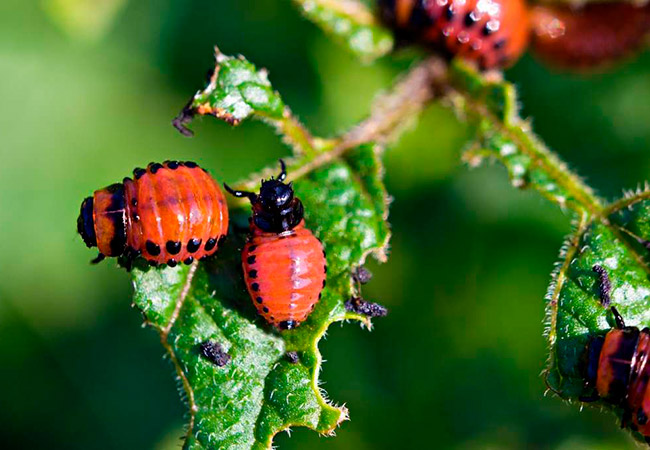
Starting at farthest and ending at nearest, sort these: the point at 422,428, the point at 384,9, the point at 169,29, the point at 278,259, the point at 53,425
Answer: the point at 169,29 < the point at 53,425 < the point at 422,428 < the point at 384,9 < the point at 278,259

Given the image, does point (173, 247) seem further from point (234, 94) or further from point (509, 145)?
point (509, 145)

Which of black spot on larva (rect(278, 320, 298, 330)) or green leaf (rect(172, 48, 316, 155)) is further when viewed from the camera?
green leaf (rect(172, 48, 316, 155))

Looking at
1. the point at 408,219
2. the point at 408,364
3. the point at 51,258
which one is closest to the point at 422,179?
the point at 408,219

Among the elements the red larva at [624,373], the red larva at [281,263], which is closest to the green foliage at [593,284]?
the red larva at [624,373]

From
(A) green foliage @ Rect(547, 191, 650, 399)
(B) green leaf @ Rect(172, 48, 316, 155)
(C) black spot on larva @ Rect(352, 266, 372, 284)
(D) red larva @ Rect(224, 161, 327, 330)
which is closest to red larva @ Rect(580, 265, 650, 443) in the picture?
(A) green foliage @ Rect(547, 191, 650, 399)

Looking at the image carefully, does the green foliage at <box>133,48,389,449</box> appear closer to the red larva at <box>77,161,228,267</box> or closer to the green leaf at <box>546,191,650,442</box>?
the red larva at <box>77,161,228,267</box>

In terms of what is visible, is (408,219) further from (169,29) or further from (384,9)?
(169,29)
